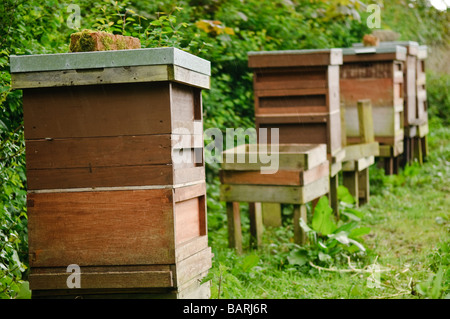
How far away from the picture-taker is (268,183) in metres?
5.18

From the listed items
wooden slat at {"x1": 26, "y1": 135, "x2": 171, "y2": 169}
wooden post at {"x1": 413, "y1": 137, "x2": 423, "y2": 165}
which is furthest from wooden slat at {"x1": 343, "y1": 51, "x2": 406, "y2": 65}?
wooden slat at {"x1": 26, "y1": 135, "x2": 171, "y2": 169}

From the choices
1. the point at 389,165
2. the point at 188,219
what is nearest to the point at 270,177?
the point at 188,219

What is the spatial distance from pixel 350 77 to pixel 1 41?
4.72 m

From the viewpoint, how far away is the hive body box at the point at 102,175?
119 inches

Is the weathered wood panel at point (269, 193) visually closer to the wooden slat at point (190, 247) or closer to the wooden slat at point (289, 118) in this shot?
the wooden slat at point (289, 118)

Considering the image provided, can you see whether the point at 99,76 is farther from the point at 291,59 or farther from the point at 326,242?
the point at 291,59

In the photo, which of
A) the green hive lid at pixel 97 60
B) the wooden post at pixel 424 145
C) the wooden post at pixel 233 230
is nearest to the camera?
the green hive lid at pixel 97 60

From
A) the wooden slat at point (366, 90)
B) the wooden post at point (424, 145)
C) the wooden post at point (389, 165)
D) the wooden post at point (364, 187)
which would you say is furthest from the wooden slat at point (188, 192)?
the wooden post at point (424, 145)

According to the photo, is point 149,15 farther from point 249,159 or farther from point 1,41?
point 1,41

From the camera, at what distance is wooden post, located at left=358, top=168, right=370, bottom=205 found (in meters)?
7.34

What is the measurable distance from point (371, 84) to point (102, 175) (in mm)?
5261

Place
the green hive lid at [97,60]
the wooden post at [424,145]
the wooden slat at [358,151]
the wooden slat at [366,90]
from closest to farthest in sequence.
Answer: the green hive lid at [97,60] → the wooden slat at [358,151] → the wooden slat at [366,90] → the wooden post at [424,145]

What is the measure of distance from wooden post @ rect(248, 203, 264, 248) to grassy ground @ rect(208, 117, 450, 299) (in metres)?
0.10

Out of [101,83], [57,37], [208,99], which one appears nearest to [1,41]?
[57,37]
